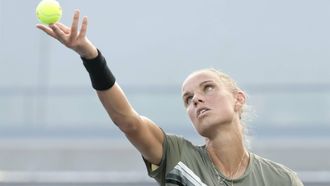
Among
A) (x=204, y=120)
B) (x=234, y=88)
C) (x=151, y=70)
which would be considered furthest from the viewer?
(x=151, y=70)

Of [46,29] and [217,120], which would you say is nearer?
[46,29]

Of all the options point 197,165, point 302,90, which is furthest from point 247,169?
point 302,90

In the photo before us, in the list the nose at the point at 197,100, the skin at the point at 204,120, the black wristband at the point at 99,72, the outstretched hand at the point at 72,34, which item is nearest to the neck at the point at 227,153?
the skin at the point at 204,120

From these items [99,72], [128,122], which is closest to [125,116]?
[128,122]

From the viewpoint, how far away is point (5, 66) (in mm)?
8016

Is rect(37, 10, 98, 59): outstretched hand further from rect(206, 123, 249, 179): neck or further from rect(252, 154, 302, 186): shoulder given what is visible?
rect(252, 154, 302, 186): shoulder

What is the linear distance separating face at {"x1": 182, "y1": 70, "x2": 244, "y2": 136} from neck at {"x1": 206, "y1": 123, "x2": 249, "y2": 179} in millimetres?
37

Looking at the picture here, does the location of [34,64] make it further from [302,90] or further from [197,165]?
[197,165]

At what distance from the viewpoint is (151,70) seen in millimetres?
8078

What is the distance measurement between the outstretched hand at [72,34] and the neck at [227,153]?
1.65 ft

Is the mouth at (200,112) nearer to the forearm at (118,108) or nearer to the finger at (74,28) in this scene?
the forearm at (118,108)

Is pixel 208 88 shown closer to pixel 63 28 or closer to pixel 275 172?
pixel 275 172

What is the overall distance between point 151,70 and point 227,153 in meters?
5.73

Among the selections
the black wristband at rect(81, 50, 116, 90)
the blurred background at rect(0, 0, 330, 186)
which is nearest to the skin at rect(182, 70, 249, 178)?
the black wristband at rect(81, 50, 116, 90)
